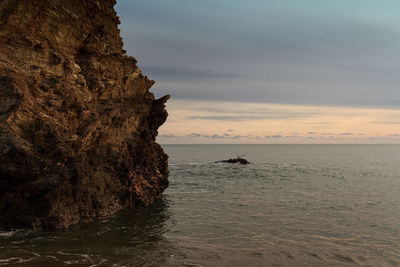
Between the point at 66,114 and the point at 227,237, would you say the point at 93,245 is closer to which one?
the point at 227,237

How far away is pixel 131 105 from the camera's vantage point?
17.1m

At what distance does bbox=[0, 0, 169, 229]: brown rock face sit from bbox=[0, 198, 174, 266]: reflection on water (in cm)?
97

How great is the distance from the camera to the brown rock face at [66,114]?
1115 centimetres

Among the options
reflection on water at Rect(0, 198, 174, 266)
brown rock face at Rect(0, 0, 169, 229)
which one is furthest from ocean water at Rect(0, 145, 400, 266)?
brown rock face at Rect(0, 0, 169, 229)

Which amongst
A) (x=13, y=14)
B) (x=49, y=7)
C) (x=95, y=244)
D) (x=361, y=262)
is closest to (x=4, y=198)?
(x=95, y=244)

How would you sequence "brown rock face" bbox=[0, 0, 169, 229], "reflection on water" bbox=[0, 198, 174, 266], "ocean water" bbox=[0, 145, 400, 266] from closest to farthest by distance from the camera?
"reflection on water" bbox=[0, 198, 174, 266], "ocean water" bbox=[0, 145, 400, 266], "brown rock face" bbox=[0, 0, 169, 229]

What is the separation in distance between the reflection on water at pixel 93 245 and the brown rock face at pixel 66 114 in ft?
A: 3.19

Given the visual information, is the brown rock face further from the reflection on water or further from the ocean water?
the ocean water

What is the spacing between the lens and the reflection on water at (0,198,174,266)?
9.51m

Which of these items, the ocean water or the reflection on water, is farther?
the ocean water

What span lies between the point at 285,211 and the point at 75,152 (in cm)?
1224

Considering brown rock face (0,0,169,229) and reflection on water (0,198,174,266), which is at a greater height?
brown rock face (0,0,169,229)

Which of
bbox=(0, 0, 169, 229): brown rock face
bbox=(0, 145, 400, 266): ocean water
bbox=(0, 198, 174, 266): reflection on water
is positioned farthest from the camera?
bbox=(0, 0, 169, 229): brown rock face

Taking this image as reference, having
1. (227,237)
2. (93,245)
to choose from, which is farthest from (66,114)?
(227,237)
